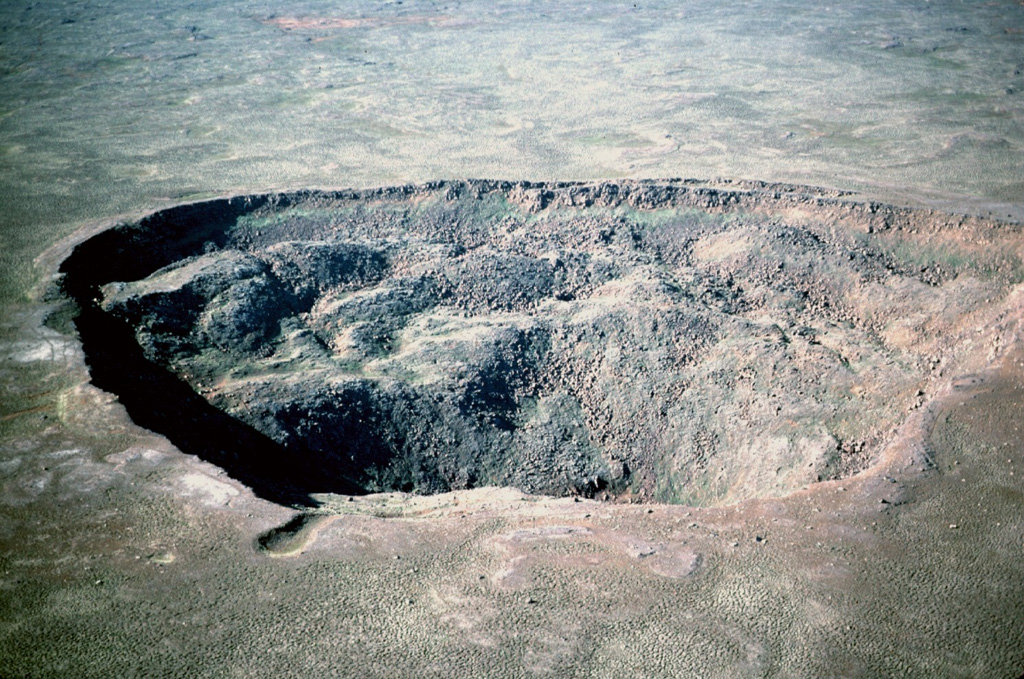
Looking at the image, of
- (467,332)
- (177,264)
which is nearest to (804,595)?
(467,332)

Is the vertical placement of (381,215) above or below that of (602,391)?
above

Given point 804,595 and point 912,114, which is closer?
point 804,595

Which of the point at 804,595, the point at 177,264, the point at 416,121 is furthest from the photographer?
the point at 416,121

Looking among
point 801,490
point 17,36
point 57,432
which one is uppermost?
point 17,36

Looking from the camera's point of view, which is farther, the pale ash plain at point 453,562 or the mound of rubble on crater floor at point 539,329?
the mound of rubble on crater floor at point 539,329

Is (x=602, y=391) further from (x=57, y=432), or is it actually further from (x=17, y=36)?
(x=17, y=36)

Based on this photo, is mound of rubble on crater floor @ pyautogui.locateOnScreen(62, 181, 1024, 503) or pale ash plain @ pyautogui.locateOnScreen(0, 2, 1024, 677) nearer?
pale ash plain @ pyautogui.locateOnScreen(0, 2, 1024, 677)

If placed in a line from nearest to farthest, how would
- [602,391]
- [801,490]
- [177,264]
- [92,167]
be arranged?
[801,490] → [602,391] → [177,264] → [92,167]

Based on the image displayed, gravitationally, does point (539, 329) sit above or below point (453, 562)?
below
